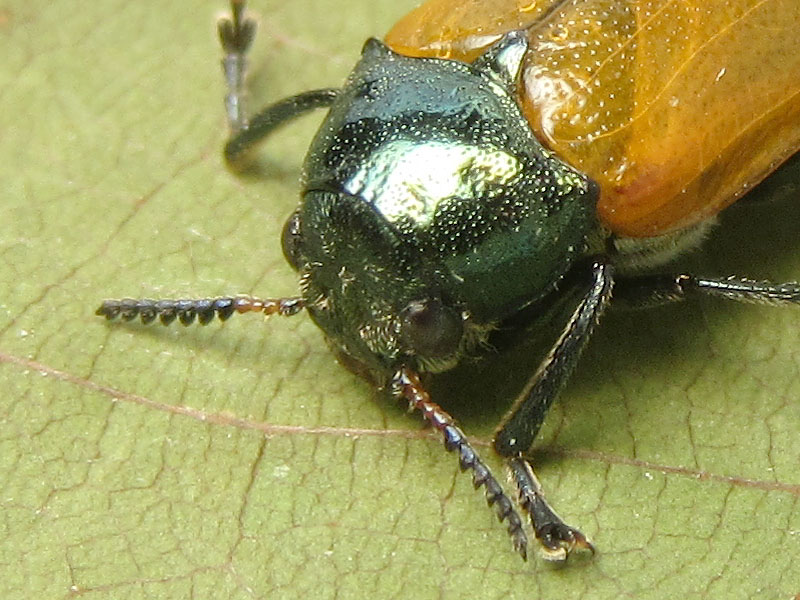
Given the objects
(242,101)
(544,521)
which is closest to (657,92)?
(544,521)

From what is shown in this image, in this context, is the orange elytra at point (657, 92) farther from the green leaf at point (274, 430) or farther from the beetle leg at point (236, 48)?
the beetle leg at point (236, 48)

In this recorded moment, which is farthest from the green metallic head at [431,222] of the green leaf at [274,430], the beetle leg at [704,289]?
the green leaf at [274,430]

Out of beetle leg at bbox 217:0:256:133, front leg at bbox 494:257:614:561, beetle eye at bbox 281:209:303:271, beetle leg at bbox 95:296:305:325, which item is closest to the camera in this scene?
front leg at bbox 494:257:614:561

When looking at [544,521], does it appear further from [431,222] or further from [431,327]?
[431,222]

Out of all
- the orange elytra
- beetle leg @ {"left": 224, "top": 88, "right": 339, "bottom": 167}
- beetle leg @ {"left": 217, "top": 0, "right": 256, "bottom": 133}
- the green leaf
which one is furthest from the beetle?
beetle leg @ {"left": 217, "top": 0, "right": 256, "bottom": 133}

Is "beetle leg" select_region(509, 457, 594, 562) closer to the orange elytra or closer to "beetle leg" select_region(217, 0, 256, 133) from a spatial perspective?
the orange elytra

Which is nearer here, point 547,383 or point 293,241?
point 547,383

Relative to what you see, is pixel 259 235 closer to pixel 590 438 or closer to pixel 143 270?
pixel 143 270
